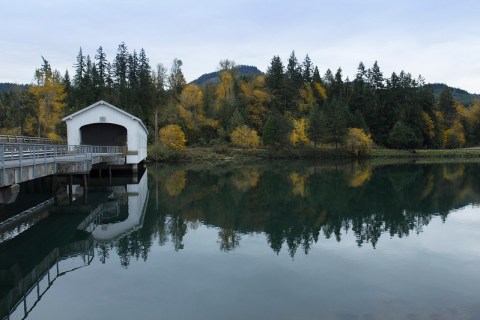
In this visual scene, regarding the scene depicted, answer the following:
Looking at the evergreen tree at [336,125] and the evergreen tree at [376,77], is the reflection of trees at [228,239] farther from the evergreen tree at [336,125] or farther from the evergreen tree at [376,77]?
the evergreen tree at [376,77]

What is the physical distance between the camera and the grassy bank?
6450 centimetres

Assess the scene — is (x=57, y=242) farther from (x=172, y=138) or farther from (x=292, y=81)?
(x=292, y=81)

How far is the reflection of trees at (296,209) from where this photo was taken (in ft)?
53.6

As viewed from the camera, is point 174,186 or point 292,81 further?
point 292,81

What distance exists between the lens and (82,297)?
32.8 feet

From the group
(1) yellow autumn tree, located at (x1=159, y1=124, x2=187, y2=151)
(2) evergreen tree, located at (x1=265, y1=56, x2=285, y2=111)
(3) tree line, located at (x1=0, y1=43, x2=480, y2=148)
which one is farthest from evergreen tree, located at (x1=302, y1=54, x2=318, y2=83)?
(1) yellow autumn tree, located at (x1=159, y1=124, x2=187, y2=151)

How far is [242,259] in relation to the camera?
520 inches

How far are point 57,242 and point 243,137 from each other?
5894 cm

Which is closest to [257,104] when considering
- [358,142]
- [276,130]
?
[276,130]

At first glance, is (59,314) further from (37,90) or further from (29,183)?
(37,90)

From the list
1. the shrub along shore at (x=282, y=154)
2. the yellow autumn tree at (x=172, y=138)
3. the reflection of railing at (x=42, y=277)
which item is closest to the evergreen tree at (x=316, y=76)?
the shrub along shore at (x=282, y=154)

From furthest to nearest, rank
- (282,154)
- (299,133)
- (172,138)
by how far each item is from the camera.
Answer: (299,133)
(282,154)
(172,138)

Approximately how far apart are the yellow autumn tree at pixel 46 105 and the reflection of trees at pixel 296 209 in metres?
21.5

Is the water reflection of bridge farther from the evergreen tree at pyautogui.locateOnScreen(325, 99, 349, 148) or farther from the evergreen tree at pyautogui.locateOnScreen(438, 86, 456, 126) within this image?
the evergreen tree at pyautogui.locateOnScreen(438, 86, 456, 126)
